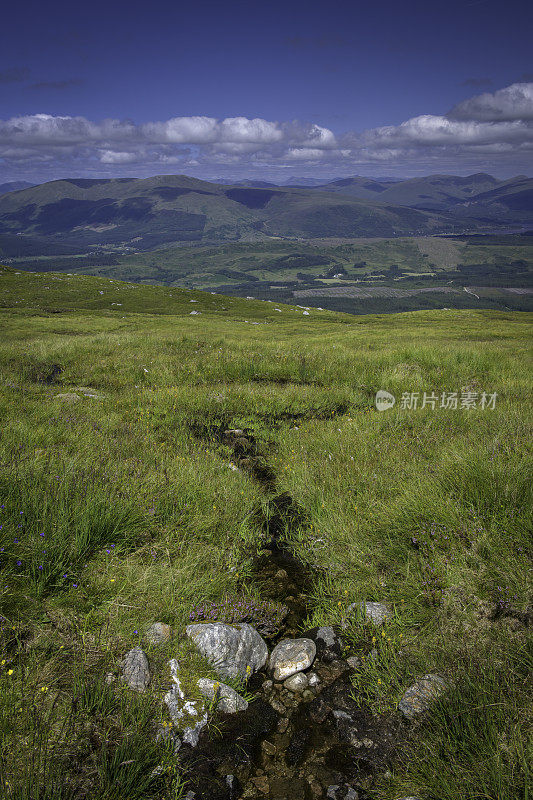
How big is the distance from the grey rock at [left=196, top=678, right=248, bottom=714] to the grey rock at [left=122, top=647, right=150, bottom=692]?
0.48m

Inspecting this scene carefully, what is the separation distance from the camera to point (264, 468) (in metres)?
7.53

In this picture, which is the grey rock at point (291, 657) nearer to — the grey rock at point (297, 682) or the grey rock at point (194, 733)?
the grey rock at point (297, 682)

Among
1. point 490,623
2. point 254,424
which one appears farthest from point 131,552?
point 254,424

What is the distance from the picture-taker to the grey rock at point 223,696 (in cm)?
336

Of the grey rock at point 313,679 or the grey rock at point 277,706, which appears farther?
the grey rock at point 313,679

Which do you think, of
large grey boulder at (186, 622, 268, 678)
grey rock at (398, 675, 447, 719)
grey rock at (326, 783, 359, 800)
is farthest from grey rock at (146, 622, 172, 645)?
grey rock at (398, 675, 447, 719)

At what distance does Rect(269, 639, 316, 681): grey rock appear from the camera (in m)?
3.76

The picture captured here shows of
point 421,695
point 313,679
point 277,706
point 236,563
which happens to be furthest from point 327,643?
point 236,563

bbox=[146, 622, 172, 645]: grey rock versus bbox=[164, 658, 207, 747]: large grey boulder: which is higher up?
bbox=[146, 622, 172, 645]: grey rock

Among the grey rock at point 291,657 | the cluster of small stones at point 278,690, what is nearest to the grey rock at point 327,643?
the cluster of small stones at point 278,690

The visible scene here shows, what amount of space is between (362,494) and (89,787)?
429 centimetres

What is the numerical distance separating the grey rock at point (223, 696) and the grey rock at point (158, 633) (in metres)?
0.49

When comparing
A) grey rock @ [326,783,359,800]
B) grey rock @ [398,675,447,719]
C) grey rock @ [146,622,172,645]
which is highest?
grey rock @ [146,622,172,645]

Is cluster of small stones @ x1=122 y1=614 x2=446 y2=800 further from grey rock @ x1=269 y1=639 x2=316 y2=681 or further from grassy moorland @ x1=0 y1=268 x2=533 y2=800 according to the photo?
grassy moorland @ x1=0 y1=268 x2=533 y2=800
